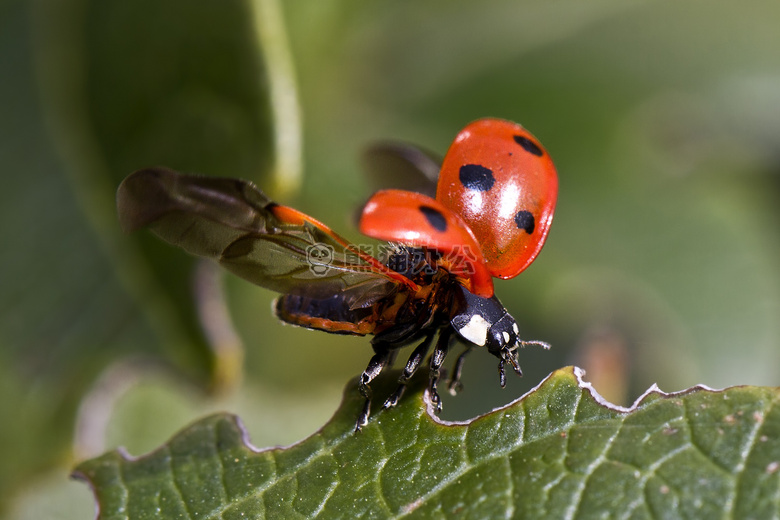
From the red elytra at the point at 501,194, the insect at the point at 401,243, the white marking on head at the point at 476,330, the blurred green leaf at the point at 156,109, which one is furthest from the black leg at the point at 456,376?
the blurred green leaf at the point at 156,109

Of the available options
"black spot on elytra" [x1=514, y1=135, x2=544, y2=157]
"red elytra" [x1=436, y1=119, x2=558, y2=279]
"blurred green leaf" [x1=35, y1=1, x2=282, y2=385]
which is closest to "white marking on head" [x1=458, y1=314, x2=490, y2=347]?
"red elytra" [x1=436, y1=119, x2=558, y2=279]

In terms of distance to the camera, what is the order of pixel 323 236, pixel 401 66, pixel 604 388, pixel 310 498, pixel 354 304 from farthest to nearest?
1. pixel 401 66
2. pixel 604 388
3. pixel 354 304
4. pixel 323 236
5. pixel 310 498

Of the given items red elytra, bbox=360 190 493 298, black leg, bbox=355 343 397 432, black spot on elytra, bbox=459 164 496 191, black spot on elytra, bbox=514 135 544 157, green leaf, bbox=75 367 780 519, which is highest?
black spot on elytra, bbox=514 135 544 157

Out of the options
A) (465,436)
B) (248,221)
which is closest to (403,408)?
(465,436)

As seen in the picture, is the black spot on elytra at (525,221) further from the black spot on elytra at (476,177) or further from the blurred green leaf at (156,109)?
the blurred green leaf at (156,109)

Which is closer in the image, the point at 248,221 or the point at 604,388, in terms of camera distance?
the point at 248,221

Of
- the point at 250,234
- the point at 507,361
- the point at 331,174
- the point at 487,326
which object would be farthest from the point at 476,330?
the point at 331,174

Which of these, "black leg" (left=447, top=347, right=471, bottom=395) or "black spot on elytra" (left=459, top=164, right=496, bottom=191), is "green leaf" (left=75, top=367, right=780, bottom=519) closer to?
"black leg" (left=447, top=347, right=471, bottom=395)

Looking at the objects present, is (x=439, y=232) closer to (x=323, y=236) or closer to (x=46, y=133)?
(x=323, y=236)
